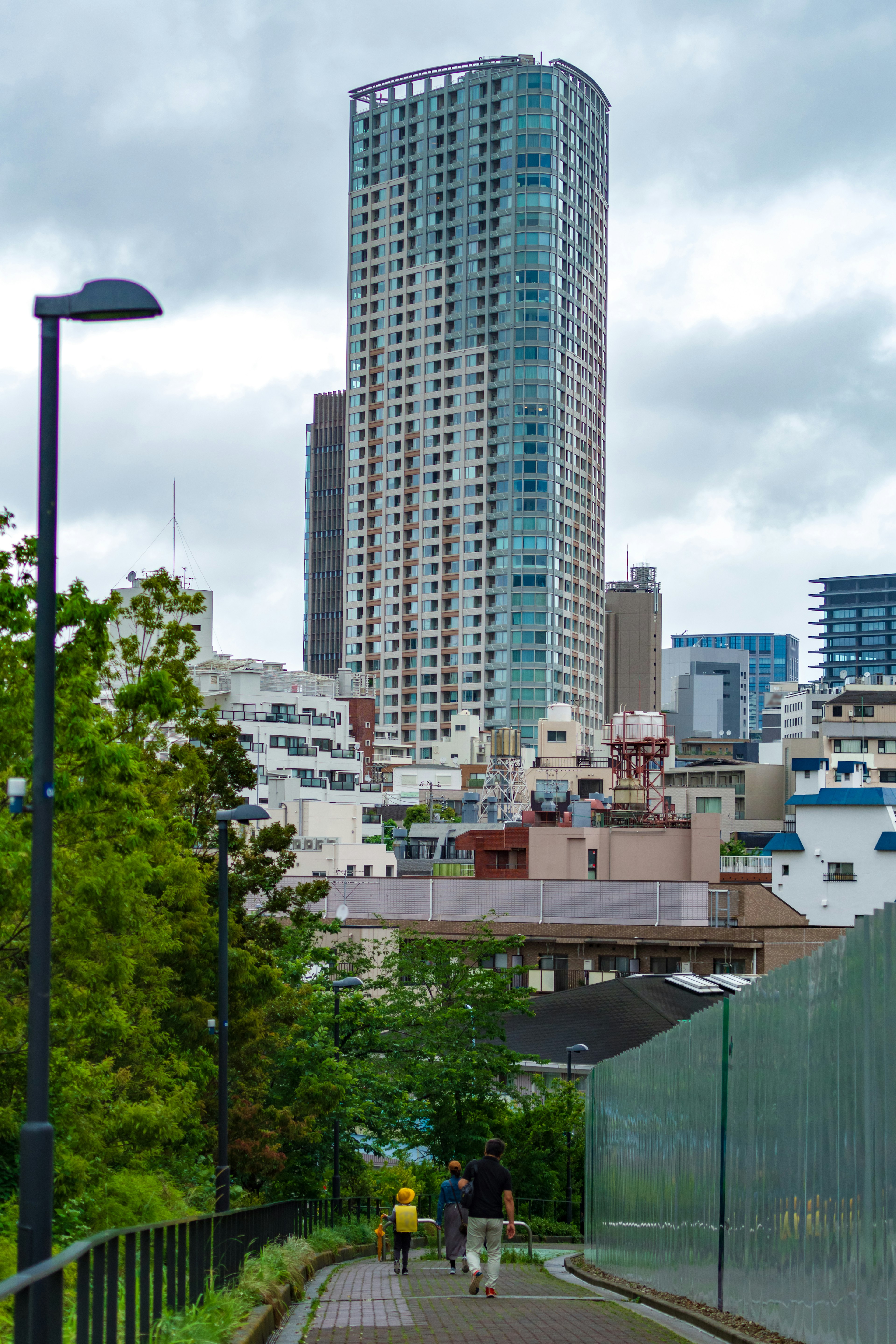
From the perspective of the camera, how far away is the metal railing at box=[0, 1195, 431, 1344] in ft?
18.7

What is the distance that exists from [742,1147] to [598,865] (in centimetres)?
7623

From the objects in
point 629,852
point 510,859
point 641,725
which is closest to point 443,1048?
point 629,852

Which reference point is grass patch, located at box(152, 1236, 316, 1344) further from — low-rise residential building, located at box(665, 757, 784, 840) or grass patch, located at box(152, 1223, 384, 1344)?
low-rise residential building, located at box(665, 757, 784, 840)

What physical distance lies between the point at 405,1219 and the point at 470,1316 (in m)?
9.27

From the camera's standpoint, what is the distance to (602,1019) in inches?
2260

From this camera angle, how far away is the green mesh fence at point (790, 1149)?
29.7 ft

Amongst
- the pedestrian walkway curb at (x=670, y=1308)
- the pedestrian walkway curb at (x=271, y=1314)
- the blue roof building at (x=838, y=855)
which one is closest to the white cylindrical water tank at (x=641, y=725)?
the blue roof building at (x=838, y=855)

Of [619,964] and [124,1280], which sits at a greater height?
[124,1280]

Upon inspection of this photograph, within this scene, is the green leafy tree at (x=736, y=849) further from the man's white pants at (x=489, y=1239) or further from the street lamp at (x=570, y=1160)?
the man's white pants at (x=489, y=1239)

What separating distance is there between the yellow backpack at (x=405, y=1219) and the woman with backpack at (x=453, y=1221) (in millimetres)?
485

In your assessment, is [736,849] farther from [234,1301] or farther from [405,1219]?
[234,1301]

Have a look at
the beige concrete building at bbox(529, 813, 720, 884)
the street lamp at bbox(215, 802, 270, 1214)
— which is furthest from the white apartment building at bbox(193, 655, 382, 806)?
the street lamp at bbox(215, 802, 270, 1214)

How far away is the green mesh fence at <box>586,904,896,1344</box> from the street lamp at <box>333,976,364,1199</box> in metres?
21.9

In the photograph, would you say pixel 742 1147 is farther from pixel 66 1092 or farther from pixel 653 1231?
pixel 66 1092
